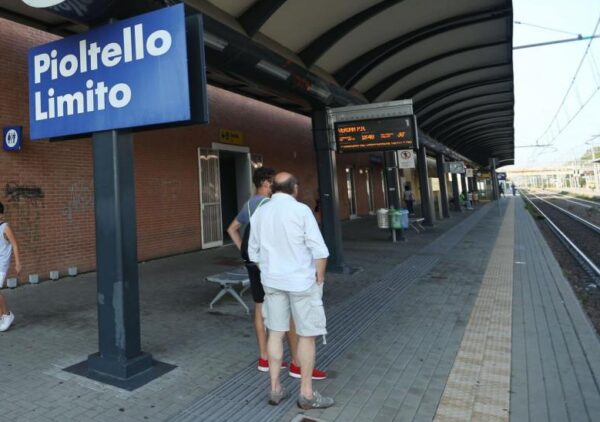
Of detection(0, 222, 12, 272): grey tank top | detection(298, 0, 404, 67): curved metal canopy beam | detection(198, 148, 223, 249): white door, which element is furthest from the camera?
detection(198, 148, 223, 249): white door

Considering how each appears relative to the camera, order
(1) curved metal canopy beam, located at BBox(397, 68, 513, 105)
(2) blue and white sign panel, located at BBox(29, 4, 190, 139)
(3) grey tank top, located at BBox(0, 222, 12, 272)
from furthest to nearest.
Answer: (1) curved metal canopy beam, located at BBox(397, 68, 513, 105), (3) grey tank top, located at BBox(0, 222, 12, 272), (2) blue and white sign panel, located at BBox(29, 4, 190, 139)

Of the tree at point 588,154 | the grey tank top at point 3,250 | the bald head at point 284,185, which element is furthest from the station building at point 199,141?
the tree at point 588,154

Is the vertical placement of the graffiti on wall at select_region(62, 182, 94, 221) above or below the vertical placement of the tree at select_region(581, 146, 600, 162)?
below

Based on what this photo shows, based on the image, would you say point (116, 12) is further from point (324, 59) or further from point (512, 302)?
point (512, 302)

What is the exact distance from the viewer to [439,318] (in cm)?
498

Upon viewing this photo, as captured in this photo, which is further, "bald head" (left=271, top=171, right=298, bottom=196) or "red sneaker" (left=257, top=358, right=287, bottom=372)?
"red sneaker" (left=257, top=358, right=287, bottom=372)

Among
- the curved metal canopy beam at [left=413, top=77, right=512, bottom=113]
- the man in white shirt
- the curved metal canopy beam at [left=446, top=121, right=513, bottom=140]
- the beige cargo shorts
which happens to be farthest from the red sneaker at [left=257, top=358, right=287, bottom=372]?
the curved metal canopy beam at [left=446, top=121, right=513, bottom=140]

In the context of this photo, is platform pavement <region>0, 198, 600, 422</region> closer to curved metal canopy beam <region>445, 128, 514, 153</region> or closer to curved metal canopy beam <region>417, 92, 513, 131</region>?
curved metal canopy beam <region>417, 92, 513, 131</region>

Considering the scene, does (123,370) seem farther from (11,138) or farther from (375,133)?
Answer: (375,133)

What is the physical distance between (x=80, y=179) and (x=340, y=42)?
20.1 feet

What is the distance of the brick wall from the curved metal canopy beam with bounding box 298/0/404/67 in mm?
4816

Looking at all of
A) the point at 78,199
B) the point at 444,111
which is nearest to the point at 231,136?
the point at 78,199

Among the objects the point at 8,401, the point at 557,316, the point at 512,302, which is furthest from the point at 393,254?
the point at 8,401

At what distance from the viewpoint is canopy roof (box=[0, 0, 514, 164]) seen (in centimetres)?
539
